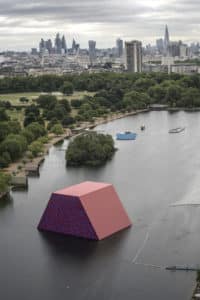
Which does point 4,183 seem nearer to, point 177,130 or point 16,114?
point 177,130

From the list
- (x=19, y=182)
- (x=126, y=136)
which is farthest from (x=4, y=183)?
(x=126, y=136)

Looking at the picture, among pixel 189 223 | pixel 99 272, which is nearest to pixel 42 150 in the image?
pixel 189 223

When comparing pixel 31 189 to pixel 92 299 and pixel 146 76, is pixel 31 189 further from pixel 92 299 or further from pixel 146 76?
pixel 146 76

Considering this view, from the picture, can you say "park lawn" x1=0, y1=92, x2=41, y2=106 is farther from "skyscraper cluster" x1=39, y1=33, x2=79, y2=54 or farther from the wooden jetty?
"skyscraper cluster" x1=39, y1=33, x2=79, y2=54

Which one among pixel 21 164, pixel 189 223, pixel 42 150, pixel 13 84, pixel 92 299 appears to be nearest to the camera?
pixel 92 299

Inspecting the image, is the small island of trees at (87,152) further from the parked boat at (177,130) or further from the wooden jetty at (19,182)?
the parked boat at (177,130)

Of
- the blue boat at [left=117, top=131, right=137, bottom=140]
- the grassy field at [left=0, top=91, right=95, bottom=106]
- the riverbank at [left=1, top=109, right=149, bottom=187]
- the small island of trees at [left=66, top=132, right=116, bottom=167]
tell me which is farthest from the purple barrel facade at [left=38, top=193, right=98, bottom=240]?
the grassy field at [left=0, top=91, right=95, bottom=106]
